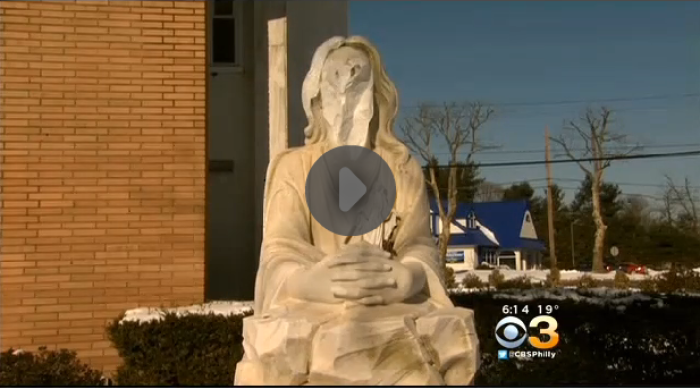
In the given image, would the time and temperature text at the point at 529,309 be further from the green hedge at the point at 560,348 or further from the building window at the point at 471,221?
the building window at the point at 471,221

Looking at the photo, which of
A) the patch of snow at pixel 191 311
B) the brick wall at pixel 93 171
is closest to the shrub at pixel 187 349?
the patch of snow at pixel 191 311

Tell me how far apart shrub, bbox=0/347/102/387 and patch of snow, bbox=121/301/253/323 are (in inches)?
24.0

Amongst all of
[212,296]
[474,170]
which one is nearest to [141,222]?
[212,296]

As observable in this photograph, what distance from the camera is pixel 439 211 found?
1586 cm

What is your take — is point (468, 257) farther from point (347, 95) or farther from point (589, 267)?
point (347, 95)

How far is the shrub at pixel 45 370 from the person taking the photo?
6.45 m

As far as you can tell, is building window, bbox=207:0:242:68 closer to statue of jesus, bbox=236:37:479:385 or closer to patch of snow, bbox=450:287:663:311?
patch of snow, bbox=450:287:663:311

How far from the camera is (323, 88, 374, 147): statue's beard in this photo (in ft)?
12.9

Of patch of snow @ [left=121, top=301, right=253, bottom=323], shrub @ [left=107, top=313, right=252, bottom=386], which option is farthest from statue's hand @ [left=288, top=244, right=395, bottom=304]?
patch of snow @ [left=121, top=301, right=253, bottom=323]

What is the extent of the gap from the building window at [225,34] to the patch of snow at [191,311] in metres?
5.21

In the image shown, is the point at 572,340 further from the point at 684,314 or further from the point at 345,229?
the point at 345,229
